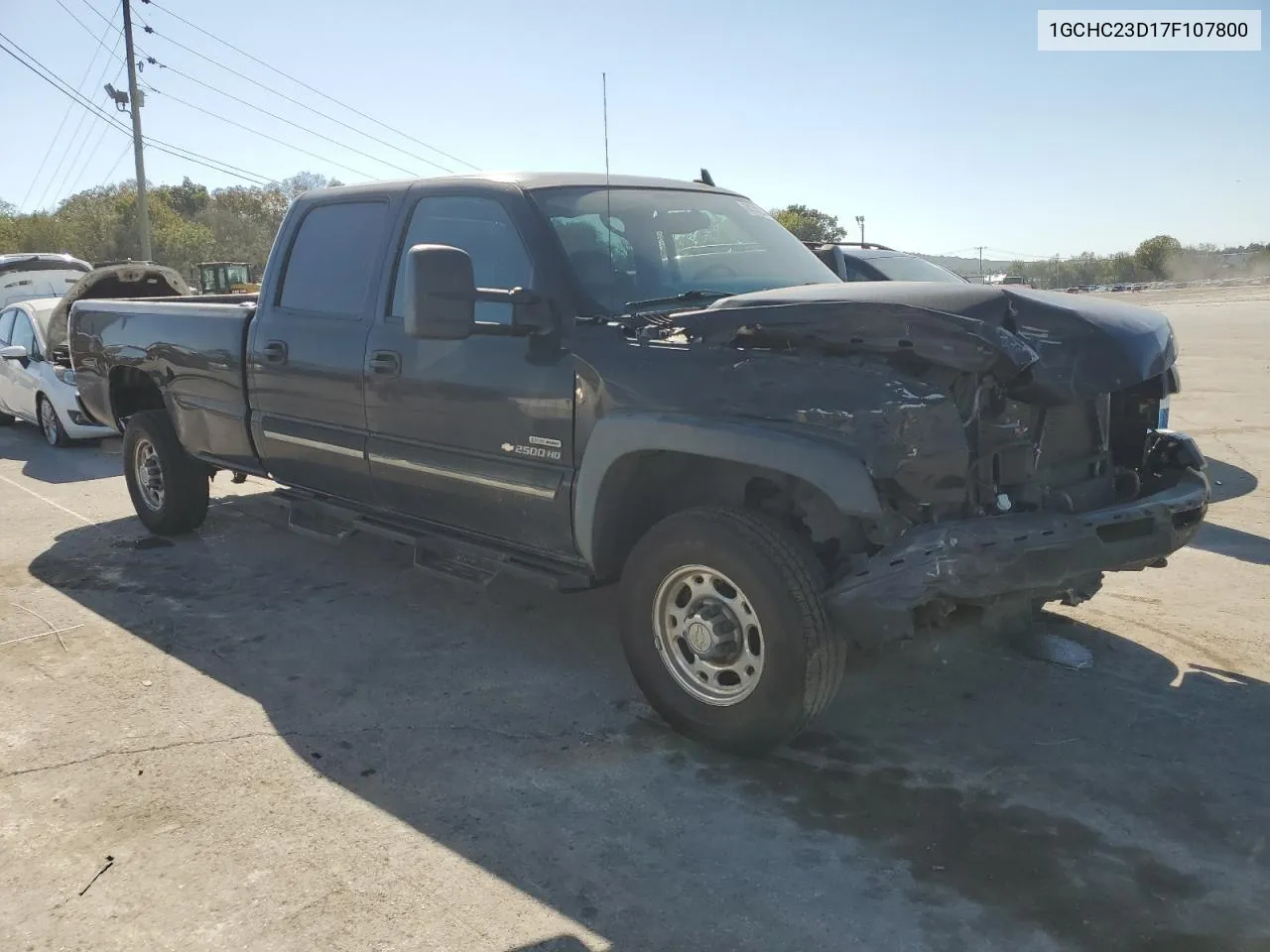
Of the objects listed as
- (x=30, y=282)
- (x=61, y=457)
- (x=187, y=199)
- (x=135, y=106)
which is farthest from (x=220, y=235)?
(x=61, y=457)

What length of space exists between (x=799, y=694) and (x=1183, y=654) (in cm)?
225

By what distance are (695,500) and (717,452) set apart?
0.56 m

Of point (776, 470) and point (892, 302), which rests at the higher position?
point (892, 302)

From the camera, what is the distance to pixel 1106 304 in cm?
409

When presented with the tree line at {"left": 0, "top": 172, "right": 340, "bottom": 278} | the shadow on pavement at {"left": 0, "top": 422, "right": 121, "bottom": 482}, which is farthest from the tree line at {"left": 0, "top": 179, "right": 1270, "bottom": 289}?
the shadow on pavement at {"left": 0, "top": 422, "right": 121, "bottom": 482}

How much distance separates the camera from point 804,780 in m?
3.56

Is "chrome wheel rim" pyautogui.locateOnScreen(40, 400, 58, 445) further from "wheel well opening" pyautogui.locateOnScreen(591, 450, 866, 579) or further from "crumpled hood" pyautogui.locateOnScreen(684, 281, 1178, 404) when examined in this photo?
"crumpled hood" pyautogui.locateOnScreen(684, 281, 1178, 404)

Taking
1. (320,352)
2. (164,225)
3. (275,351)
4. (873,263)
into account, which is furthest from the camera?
(164,225)

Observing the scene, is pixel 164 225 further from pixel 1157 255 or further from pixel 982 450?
pixel 1157 255

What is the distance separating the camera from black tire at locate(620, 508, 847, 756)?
338cm

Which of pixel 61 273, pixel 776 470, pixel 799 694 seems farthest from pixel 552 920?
pixel 61 273

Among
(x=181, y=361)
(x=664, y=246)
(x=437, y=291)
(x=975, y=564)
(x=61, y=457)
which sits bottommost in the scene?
(x=61, y=457)

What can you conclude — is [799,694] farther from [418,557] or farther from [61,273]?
[61,273]

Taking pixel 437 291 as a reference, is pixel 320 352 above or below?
below
